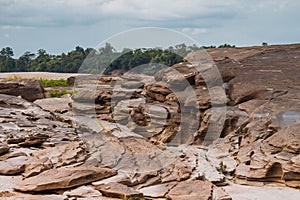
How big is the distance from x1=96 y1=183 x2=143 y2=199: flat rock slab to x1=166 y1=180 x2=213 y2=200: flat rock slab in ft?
2.25

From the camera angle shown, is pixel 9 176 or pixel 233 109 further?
pixel 233 109

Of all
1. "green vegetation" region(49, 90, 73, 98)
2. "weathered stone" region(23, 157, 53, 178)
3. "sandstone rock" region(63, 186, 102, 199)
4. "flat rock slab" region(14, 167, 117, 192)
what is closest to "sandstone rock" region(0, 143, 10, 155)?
"weathered stone" region(23, 157, 53, 178)

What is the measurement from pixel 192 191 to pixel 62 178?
2.63m

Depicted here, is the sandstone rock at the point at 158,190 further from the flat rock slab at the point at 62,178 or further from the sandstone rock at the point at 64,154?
the sandstone rock at the point at 64,154

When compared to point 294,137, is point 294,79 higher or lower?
higher

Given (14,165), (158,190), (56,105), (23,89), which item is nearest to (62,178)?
(14,165)

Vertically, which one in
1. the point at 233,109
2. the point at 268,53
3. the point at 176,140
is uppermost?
the point at 268,53

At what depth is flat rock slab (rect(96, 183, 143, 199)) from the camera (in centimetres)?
912

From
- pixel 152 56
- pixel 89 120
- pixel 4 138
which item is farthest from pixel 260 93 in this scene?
pixel 152 56

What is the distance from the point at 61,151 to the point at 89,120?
5052 mm

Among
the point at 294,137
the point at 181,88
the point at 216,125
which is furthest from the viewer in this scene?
the point at 181,88

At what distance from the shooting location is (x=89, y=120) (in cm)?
1656

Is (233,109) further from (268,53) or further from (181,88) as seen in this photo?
(268,53)

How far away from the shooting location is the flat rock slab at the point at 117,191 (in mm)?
9117
